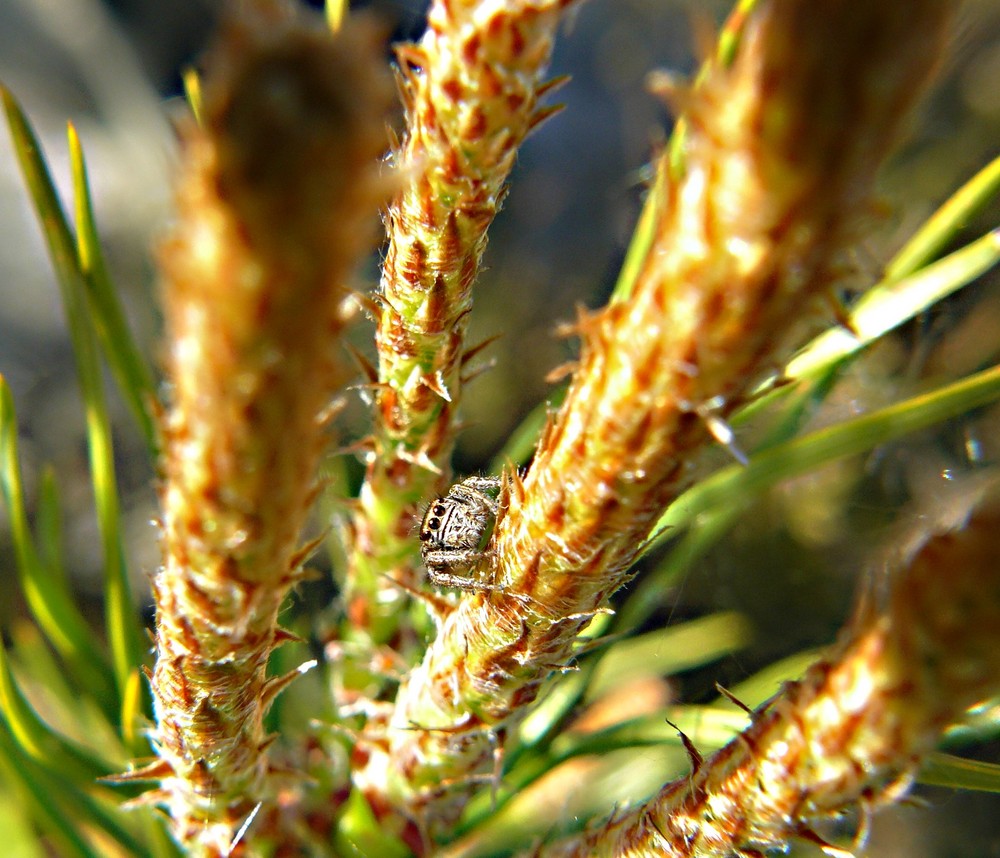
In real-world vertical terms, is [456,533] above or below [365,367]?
below

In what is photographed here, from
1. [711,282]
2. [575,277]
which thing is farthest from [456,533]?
[575,277]

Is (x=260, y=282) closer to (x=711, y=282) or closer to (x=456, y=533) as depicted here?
(x=711, y=282)

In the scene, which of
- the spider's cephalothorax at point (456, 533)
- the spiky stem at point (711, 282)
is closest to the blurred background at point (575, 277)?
the spider's cephalothorax at point (456, 533)

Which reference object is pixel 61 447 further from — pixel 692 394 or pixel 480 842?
pixel 692 394

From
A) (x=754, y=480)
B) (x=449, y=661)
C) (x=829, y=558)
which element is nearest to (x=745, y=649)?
(x=829, y=558)

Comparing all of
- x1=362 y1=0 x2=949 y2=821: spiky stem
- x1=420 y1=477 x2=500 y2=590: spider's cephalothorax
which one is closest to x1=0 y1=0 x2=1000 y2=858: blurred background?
x1=420 y1=477 x2=500 y2=590: spider's cephalothorax

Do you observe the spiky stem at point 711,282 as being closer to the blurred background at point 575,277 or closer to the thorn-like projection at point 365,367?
the thorn-like projection at point 365,367
